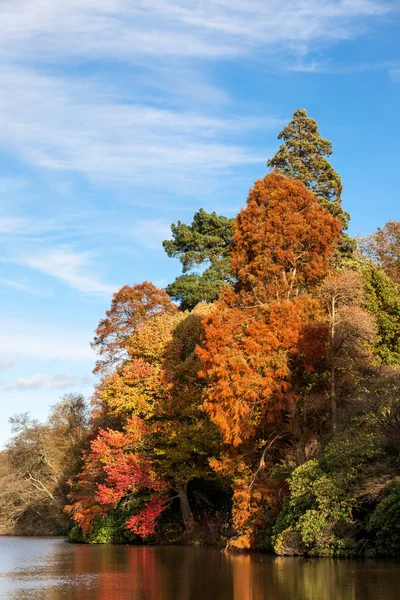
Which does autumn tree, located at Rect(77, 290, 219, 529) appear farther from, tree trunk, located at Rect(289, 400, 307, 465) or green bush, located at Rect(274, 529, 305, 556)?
green bush, located at Rect(274, 529, 305, 556)

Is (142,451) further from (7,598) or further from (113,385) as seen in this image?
(7,598)

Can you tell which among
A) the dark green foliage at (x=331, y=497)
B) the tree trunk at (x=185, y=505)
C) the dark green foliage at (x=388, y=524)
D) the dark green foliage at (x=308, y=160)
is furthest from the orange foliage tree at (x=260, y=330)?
the dark green foliage at (x=308, y=160)

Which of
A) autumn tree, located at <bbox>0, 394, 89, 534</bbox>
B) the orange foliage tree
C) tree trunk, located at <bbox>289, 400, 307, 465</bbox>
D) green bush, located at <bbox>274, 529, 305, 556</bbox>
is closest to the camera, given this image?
green bush, located at <bbox>274, 529, 305, 556</bbox>

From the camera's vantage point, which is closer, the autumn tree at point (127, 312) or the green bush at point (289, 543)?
the green bush at point (289, 543)

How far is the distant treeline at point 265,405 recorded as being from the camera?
84.3 feet

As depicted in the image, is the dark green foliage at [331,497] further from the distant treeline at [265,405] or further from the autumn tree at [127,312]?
the autumn tree at [127,312]

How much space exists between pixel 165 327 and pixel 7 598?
23703 millimetres

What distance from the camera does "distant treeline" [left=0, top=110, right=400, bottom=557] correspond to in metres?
25.7

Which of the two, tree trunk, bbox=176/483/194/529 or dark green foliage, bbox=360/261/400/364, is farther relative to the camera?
tree trunk, bbox=176/483/194/529

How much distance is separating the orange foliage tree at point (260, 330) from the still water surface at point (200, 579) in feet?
11.5

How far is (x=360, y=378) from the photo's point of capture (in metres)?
29.9

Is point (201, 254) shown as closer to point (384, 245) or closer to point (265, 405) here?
point (384, 245)

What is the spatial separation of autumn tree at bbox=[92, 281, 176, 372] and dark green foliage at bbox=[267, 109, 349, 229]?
35.2 feet

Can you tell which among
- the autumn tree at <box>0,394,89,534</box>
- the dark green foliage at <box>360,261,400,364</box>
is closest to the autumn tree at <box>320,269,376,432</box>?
the dark green foliage at <box>360,261,400,364</box>
